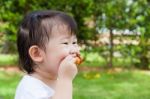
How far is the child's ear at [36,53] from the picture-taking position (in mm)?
2193

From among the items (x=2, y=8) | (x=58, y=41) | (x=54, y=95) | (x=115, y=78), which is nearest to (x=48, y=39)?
(x=58, y=41)

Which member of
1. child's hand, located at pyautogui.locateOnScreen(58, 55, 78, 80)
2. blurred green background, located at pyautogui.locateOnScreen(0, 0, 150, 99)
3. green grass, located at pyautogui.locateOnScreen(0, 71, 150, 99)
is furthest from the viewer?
blurred green background, located at pyautogui.locateOnScreen(0, 0, 150, 99)

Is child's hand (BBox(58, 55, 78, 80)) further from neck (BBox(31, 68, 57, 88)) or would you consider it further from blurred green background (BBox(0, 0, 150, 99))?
blurred green background (BBox(0, 0, 150, 99))

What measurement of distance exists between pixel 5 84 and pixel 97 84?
129 cm

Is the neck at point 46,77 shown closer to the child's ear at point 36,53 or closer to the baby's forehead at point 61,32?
the child's ear at point 36,53

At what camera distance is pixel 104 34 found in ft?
29.1

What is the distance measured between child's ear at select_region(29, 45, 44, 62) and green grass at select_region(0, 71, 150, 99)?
333 centimetres

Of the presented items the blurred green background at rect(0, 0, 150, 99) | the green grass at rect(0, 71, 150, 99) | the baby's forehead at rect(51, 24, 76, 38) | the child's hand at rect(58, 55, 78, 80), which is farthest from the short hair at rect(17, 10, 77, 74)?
the blurred green background at rect(0, 0, 150, 99)

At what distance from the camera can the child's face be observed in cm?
212

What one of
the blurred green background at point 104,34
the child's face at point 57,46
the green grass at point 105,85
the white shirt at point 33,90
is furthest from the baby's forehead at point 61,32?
the blurred green background at point 104,34

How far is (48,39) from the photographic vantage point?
2.17 meters

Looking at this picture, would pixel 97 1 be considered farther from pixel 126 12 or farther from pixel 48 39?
pixel 48 39

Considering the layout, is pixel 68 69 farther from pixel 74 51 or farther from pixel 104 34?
pixel 104 34

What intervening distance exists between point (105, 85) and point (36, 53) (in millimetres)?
4526
